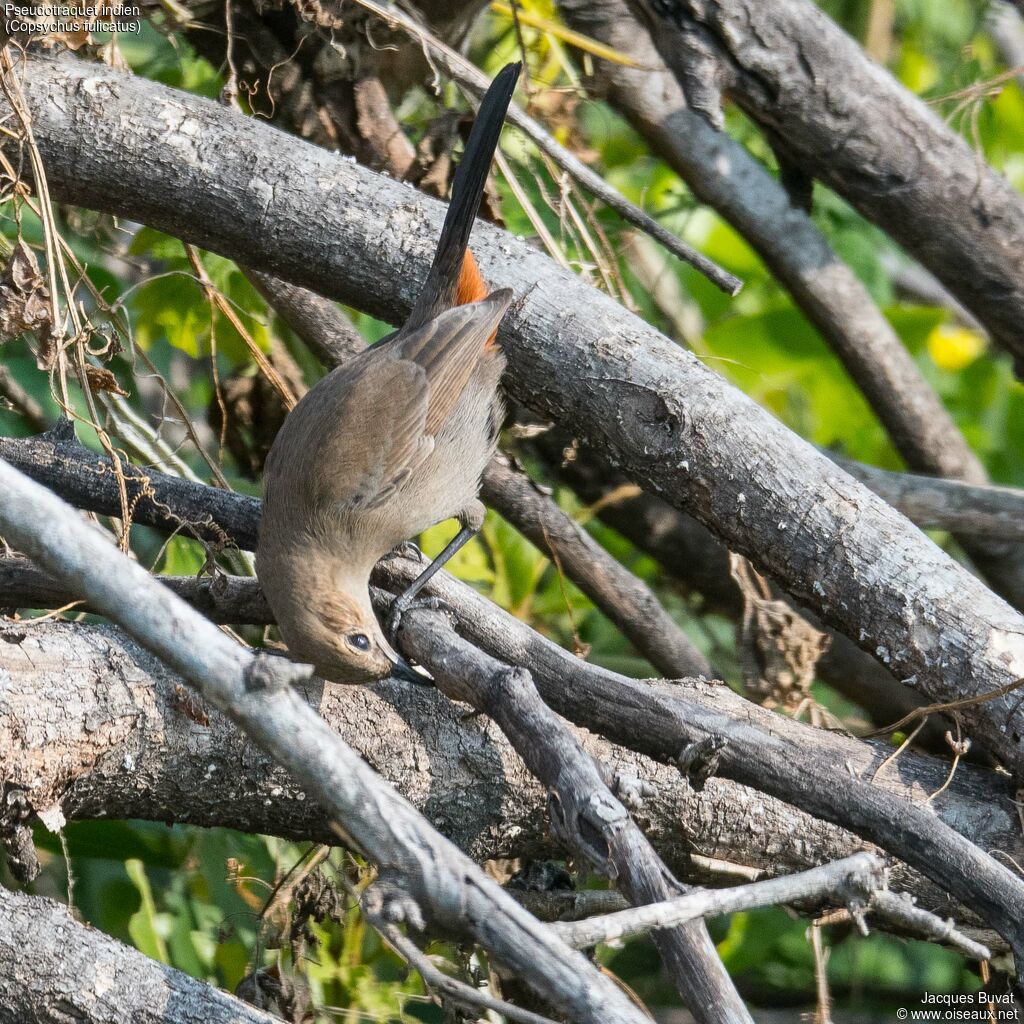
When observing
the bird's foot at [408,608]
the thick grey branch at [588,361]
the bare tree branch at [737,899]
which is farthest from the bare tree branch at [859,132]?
the bare tree branch at [737,899]

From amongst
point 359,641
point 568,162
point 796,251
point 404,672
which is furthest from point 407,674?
point 796,251

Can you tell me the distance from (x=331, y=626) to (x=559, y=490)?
89.7 inches

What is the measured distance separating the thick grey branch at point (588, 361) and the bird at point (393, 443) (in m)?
0.12

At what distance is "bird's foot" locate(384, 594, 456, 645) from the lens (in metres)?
2.83

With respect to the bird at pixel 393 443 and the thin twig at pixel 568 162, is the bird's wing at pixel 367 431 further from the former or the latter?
the thin twig at pixel 568 162

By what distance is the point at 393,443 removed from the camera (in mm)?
3512

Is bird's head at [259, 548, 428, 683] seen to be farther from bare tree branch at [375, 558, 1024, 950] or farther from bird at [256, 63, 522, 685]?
bare tree branch at [375, 558, 1024, 950]

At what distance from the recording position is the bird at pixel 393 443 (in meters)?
3.08

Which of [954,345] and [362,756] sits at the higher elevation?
[954,345]

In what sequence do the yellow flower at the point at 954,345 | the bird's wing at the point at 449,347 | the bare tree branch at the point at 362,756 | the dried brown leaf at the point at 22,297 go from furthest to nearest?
the yellow flower at the point at 954,345
the bird's wing at the point at 449,347
the dried brown leaf at the point at 22,297
the bare tree branch at the point at 362,756

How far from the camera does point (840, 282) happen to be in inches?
184

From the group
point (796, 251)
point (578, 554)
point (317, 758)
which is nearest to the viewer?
point (317, 758)

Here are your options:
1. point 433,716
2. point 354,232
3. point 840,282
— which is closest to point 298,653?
point 433,716

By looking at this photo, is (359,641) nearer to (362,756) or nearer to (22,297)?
(362,756)
